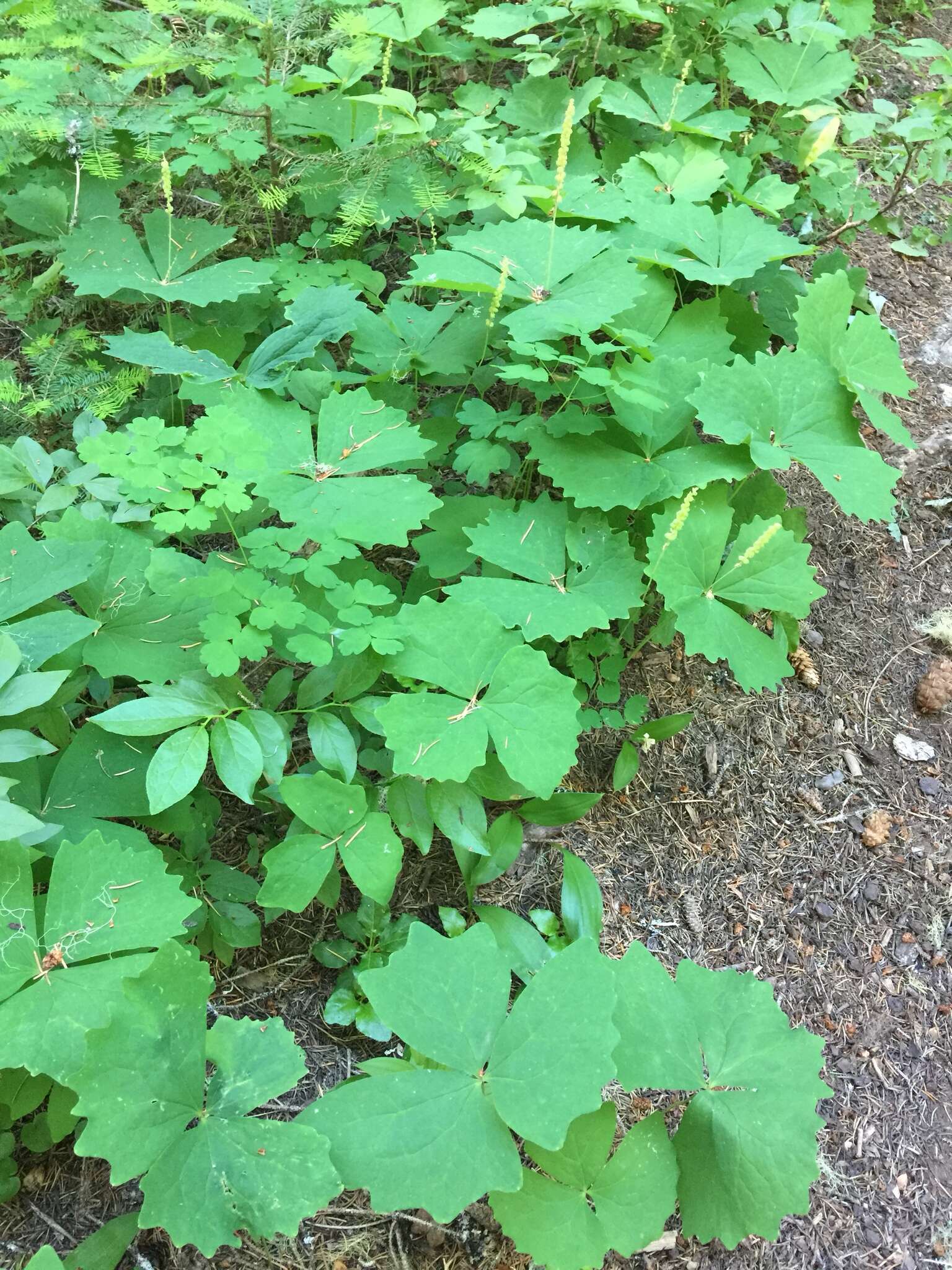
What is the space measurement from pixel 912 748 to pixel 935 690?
0.63 feet

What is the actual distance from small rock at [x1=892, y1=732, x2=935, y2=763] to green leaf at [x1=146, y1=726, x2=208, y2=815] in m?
1.92

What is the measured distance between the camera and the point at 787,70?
3.06 meters

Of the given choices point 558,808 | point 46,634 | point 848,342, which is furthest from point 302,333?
point 848,342

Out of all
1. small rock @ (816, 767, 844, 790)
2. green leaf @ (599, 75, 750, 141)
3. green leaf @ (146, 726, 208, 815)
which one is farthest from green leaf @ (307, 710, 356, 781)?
green leaf @ (599, 75, 750, 141)

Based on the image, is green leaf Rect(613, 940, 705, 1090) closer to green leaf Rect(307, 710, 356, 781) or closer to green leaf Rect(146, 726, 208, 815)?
green leaf Rect(307, 710, 356, 781)

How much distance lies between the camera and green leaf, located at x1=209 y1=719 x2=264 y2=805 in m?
1.54

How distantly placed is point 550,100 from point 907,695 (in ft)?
7.69

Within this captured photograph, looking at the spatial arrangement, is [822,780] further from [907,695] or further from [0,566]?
[0,566]

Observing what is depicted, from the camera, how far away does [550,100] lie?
2.91 metres

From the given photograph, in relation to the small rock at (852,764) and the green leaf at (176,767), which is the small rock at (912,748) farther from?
the green leaf at (176,767)

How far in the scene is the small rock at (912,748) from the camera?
2.38m

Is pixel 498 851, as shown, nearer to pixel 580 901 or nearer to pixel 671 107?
pixel 580 901

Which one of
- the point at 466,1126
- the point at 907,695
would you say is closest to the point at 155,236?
the point at 466,1126

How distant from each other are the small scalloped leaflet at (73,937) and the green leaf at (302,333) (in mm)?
1285
